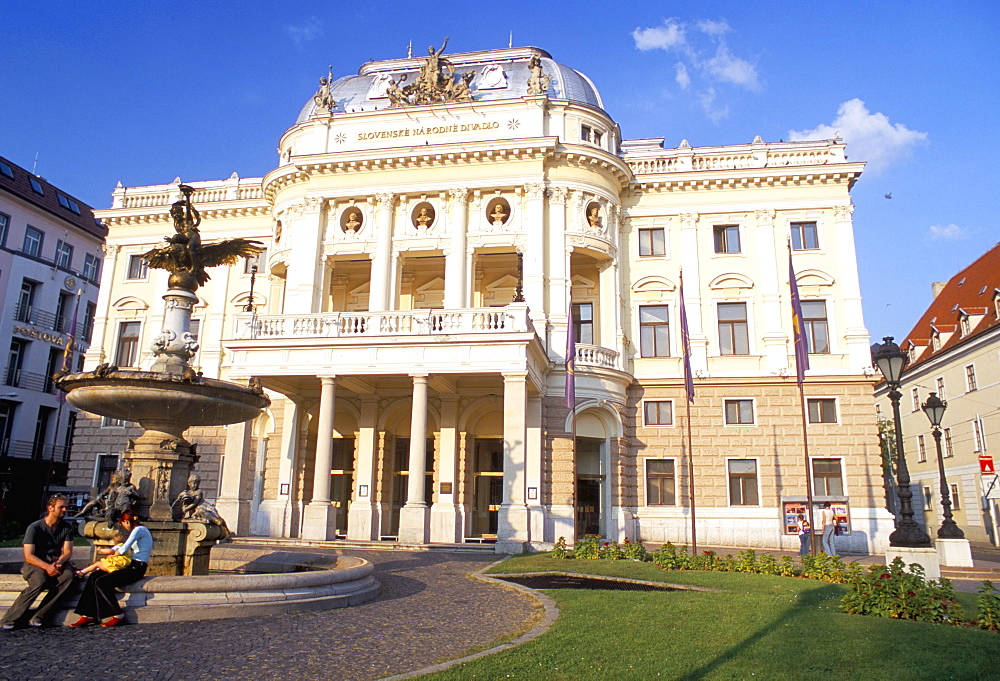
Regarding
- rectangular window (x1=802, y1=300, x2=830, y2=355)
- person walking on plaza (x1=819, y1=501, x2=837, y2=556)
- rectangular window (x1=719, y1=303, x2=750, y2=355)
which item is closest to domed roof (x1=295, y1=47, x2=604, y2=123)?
rectangular window (x1=719, y1=303, x2=750, y2=355)

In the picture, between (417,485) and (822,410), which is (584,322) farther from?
(417,485)

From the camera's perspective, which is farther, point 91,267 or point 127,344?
point 91,267

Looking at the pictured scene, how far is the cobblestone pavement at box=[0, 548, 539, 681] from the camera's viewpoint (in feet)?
24.5

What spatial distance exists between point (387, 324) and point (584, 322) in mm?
10165

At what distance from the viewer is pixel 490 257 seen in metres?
32.9

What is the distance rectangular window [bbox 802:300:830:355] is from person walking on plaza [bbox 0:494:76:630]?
2897cm

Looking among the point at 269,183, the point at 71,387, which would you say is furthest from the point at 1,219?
the point at 71,387

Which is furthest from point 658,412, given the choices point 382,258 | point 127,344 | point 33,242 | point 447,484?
point 33,242

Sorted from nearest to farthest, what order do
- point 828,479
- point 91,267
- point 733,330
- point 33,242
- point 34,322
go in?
point 828,479 → point 733,330 → point 34,322 → point 33,242 → point 91,267

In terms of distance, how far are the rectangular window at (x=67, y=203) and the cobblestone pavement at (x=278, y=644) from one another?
156 ft

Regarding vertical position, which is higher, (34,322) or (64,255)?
(64,255)

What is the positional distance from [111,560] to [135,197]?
33.9m

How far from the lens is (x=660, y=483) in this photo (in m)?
30.8

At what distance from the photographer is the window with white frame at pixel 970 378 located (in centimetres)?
4203
